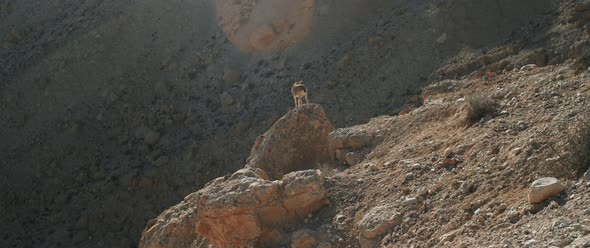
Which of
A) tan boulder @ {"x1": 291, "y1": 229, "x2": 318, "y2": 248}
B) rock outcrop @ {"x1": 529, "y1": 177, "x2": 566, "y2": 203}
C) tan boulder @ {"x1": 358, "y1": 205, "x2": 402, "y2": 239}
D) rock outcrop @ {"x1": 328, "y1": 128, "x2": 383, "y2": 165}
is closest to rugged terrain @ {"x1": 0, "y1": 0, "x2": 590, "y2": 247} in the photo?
rock outcrop @ {"x1": 328, "y1": 128, "x2": 383, "y2": 165}

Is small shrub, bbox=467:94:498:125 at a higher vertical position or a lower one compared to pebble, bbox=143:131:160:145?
higher

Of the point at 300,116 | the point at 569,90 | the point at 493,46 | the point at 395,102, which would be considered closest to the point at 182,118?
the point at 395,102

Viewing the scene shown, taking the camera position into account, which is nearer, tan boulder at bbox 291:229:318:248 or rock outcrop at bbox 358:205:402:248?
rock outcrop at bbox 358:205:402:248

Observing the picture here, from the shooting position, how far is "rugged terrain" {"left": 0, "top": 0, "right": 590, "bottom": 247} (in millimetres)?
10578

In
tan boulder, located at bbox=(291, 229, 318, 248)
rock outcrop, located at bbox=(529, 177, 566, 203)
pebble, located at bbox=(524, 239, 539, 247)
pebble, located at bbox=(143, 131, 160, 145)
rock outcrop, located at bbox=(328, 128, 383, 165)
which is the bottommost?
pebble, located at bbox=(143, 131, 160, 145)

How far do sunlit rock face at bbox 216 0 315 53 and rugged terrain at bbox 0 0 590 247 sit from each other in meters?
0.10

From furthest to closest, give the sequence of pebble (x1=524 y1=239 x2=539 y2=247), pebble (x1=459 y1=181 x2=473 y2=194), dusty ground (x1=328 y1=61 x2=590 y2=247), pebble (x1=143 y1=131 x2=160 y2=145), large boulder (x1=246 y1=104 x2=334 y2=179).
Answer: pebble (x1=143 y1=131 x2=160 y2=145), large boulder (x1=246 y1=104 x2=334 y2=179), pebble (x1=459 y1=181 x2=473 y2=194), dusty ground (x1=328 y1=61 x2=590 y2=247), pebble (x1=524 y1=239 x2=539 y2=247)

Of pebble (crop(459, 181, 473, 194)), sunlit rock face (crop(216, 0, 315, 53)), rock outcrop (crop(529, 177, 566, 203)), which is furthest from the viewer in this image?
sunlit rock face (crop(216, 0, 315, 53))

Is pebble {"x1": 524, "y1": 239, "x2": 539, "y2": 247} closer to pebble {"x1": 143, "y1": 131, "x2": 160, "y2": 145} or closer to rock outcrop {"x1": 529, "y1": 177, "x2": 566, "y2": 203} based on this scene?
rock outcrop {"x1": 529, "y1": 177, "x2": 566, "y2": 203}

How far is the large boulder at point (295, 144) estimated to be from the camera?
1214cm

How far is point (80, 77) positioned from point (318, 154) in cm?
1800

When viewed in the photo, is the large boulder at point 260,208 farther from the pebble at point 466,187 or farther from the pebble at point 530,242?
the pebble at point 530,242

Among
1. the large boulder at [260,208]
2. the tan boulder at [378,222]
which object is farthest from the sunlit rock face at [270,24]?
the tan boulder at [378,222]

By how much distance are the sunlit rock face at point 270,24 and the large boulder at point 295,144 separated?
39.5 feet
